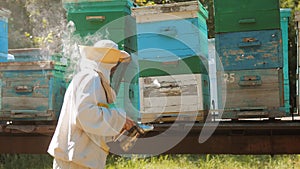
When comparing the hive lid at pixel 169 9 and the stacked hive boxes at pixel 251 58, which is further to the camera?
the hive lid at pixel 169 9

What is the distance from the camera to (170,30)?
3.66 m

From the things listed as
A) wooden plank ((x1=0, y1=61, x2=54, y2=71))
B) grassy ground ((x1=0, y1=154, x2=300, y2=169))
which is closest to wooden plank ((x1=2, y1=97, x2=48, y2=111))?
wooden plank ((x1=0, y1=61, x2=54, y2=71))

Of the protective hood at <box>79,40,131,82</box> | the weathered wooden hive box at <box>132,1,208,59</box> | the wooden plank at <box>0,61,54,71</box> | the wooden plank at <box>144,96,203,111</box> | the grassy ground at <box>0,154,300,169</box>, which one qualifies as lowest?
the grassy ground at <box>0,154,300,169</box>

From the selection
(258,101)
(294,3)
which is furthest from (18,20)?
(258,101)

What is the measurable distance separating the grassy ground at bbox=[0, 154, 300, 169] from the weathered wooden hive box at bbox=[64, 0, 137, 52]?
339cm

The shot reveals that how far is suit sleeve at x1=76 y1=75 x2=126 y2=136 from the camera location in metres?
2.21

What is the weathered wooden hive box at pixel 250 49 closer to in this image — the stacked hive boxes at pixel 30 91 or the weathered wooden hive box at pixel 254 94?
the weathered wooden hive box at pixel 254 94

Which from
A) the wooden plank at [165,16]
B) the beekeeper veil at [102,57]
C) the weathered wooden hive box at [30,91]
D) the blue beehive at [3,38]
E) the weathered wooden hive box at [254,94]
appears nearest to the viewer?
the beekeeper veil at [102,57]

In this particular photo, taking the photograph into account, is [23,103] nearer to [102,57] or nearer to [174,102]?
[174,102]

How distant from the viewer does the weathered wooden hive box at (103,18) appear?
12.6 ft

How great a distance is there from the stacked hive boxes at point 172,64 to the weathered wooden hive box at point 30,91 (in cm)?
78

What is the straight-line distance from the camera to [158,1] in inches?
331

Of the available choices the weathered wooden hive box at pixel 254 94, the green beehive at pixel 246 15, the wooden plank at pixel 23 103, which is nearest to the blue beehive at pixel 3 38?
the wooden plank at pixel 23 103

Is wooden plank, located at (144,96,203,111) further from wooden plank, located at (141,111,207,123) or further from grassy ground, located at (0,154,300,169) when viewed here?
grassy ground, located at (0,154,300,169)
